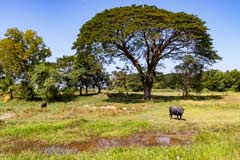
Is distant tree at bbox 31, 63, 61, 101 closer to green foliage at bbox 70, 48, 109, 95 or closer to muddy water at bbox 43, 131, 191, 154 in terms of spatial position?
green foliage at bbox 70, 48, 109, 95

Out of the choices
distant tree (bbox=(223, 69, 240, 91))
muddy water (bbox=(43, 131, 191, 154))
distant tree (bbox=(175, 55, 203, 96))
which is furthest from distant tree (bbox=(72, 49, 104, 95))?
distant tree (bbox=(223, 69, 240, 91))

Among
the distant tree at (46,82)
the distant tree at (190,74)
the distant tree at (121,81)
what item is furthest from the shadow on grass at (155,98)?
the distant tree at (46,82)

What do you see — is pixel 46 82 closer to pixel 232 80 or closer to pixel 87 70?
pixel 87 70

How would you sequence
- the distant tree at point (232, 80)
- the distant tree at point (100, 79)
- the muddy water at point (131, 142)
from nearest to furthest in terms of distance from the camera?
the muddy water at point (131, 142) → the distant tree at point (100, 79) → the distant tree at point (232, 80)

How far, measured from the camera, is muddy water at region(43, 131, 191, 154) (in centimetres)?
1425

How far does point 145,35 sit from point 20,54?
731 inches

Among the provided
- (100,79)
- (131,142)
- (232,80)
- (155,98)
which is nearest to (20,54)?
(100,79)

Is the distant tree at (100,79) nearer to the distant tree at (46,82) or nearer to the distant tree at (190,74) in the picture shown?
the distant tree at (46,82)

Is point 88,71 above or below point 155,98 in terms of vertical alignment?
above

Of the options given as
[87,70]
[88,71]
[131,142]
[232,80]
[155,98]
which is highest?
[87,70]

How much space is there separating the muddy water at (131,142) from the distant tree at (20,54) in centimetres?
3114

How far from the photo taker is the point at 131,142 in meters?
15.5

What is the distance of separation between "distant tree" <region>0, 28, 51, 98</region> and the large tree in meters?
7.33

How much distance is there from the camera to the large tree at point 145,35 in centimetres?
3966
